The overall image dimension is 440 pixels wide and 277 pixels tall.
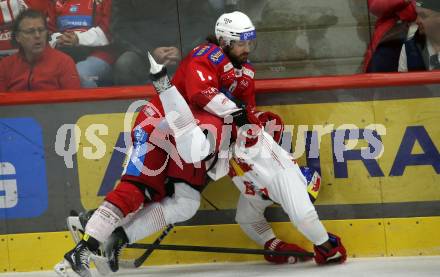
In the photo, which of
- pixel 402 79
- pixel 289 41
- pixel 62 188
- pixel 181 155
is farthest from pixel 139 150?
pixel 402 79

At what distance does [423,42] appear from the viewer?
16.7 ft

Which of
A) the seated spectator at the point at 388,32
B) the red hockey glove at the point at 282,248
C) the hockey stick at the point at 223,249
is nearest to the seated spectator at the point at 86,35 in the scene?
the hockey stick at the point at 223,249

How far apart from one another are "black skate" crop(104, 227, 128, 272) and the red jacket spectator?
0.89 meters

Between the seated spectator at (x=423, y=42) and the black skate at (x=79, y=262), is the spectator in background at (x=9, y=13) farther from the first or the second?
the seated spectator at (x=423, y=42)

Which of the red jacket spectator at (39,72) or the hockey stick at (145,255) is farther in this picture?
the red jacket spectator at (39,72)

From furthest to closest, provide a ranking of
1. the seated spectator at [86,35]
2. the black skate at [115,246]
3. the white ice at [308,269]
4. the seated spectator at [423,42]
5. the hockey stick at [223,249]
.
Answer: the seated spectator at [86,35], the seated spectator at [423,42], the hockey stick at [223,249], the black skate at [115,246], the white ice at [308,269]

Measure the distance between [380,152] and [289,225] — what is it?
1.97 ft

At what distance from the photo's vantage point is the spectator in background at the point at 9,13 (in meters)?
5.20

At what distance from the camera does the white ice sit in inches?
182

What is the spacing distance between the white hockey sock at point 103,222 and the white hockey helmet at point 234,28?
39.4 inches

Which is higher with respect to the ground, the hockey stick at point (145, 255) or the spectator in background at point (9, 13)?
the spectator in background at point (9, 13)

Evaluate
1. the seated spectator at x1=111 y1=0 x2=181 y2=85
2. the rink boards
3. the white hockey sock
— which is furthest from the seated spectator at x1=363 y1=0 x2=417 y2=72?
the white hockey sock

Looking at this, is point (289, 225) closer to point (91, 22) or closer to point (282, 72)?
point (282, 72)

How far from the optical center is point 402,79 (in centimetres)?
500
